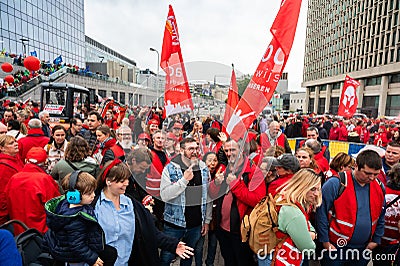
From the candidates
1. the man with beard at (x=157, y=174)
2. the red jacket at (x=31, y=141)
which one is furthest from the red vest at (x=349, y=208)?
the red jacket at (x=31, y=141)

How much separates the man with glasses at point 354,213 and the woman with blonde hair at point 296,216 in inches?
17.9

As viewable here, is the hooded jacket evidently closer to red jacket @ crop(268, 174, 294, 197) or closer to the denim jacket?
the denim jacket

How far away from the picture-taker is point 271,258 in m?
2.27

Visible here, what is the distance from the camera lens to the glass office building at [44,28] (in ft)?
99.6

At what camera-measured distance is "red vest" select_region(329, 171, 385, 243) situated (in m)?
2.43

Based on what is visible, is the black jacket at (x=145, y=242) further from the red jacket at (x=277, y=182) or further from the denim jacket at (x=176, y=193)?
the red jacket at (x=277, y=182)

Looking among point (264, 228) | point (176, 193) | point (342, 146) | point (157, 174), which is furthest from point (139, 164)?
point (342, 146)

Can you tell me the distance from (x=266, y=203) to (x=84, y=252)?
1.42 m

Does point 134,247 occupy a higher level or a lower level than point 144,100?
lower

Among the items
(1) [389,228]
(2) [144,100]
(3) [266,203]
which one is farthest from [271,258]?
(2) [144,100]

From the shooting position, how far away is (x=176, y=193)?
2396mm

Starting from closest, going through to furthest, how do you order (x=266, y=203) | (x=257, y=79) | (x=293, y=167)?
(x=266, y=203) < (x=293, y=167) < (x=257, y=79)

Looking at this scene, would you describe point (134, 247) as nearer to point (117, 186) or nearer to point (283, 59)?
point (117, 186)

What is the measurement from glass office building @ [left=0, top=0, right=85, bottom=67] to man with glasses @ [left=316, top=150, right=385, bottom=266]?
3060 centimetres
